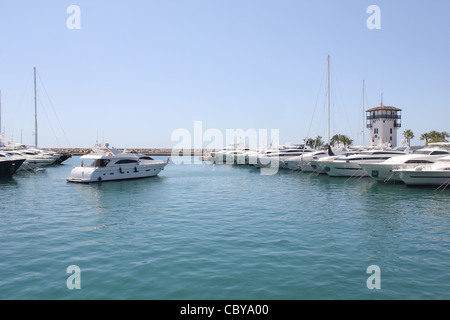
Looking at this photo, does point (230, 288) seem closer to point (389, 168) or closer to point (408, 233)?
point (408, 233)

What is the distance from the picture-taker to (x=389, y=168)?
33.3m

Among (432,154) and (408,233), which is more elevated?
(432,154)

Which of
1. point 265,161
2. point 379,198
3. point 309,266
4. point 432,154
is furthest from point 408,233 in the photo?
point 265,161

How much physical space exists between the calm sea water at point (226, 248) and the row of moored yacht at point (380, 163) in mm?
6947

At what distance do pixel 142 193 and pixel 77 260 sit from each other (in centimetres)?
1725

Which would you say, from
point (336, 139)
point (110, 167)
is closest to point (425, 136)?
point (336, 139)

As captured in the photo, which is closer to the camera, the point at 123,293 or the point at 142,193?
the point at 123,293

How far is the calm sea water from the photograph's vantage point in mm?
8984

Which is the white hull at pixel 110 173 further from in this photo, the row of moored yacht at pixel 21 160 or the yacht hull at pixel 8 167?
the row of moored yacht at pixel 21 160

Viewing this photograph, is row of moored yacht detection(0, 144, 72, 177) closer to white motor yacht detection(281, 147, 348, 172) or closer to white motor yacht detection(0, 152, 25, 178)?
white motor yacht detection(0, 152, 25, 178)

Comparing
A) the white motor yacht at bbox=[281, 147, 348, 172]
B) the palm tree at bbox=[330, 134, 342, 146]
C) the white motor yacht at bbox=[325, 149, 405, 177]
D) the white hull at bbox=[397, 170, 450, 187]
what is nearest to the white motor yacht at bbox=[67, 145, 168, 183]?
the white motor yacht at bbox=[281, 147, 348, 172]

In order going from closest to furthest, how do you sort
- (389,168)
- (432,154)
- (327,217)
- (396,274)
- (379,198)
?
(396,274) < (327,217) < (379,198) < (389,168) < (432,154)

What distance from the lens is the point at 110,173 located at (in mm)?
35594

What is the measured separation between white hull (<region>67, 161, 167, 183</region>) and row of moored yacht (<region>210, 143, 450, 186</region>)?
2188cm
